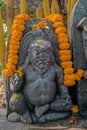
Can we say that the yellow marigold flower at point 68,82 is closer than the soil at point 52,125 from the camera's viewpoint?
No

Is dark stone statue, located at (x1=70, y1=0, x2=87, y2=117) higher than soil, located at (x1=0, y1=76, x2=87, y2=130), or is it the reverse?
dark stone statue, located at (x1=70, y1=0, x2=87, y2=117)

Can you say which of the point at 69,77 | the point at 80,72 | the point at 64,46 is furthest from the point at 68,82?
the point at 64,46

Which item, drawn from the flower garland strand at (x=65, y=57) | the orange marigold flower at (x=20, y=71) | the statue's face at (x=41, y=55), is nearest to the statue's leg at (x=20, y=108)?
the orange marigold flower at (x=20, y=71)

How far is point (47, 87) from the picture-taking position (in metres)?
3.42

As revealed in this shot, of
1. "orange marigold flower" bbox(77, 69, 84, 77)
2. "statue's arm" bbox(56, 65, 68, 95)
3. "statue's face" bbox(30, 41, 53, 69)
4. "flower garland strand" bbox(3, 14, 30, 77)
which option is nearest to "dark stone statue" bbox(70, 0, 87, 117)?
A: "orange marigold flower" bbox(77, 69, 84, 77)

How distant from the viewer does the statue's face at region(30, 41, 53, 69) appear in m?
3.40

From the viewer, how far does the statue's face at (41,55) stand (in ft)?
11.1

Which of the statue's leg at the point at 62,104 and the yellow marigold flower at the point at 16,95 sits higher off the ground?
the yellow marigold flower at the point at 16,95

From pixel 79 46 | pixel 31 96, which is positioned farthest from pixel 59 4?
pixel 31 96

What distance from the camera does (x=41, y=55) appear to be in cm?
340

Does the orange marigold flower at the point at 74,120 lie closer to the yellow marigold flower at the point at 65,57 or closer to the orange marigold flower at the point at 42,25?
the yellow marigold flower at the point at 65,57

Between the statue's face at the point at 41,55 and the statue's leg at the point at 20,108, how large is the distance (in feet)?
1.28

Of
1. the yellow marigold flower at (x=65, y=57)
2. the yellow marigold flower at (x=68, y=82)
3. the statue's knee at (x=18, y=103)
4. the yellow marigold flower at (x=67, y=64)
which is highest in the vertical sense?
the yellow marigold flower at (x=65, y=57)

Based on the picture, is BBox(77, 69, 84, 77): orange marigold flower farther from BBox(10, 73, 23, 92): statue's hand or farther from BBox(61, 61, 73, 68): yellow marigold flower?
BBox(10, 73, 23, 92): statue's hand
